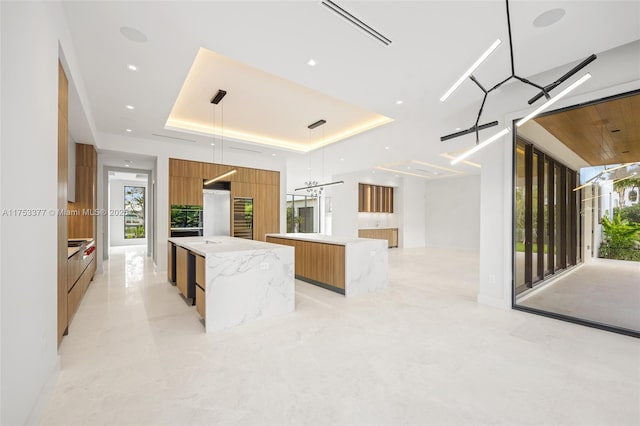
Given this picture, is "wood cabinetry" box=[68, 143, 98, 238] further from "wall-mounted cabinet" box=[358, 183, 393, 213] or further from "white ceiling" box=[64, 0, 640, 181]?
"wall-mounted cabinet" box=[358, 183, 393, 213]

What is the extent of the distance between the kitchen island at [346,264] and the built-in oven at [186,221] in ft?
10.7

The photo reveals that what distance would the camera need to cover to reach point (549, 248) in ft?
17.0

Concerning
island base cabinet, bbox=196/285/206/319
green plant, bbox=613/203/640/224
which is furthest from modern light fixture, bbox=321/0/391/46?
green plant, bbox=613/203/640/224

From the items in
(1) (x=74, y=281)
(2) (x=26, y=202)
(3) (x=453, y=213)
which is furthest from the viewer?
(3) (x=453, y=213)

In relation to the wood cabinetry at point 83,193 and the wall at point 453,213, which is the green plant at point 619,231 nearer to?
the wall at point 453,213

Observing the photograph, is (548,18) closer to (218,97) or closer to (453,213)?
(218,97)

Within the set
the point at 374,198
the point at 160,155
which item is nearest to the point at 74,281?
the point at 160,155

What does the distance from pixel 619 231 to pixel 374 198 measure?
8.69 m

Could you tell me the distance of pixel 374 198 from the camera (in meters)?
12.0

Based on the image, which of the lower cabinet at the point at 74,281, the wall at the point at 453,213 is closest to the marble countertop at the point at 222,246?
the lower cabinet at the point at 74,281

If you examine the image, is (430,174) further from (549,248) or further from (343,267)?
(343,267)

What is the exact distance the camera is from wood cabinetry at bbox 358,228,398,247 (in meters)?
11.7

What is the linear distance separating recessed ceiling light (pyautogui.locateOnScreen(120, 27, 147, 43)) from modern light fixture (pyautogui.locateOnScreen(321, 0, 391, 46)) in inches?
73.1

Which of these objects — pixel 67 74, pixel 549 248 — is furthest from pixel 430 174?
pixel 67 74
